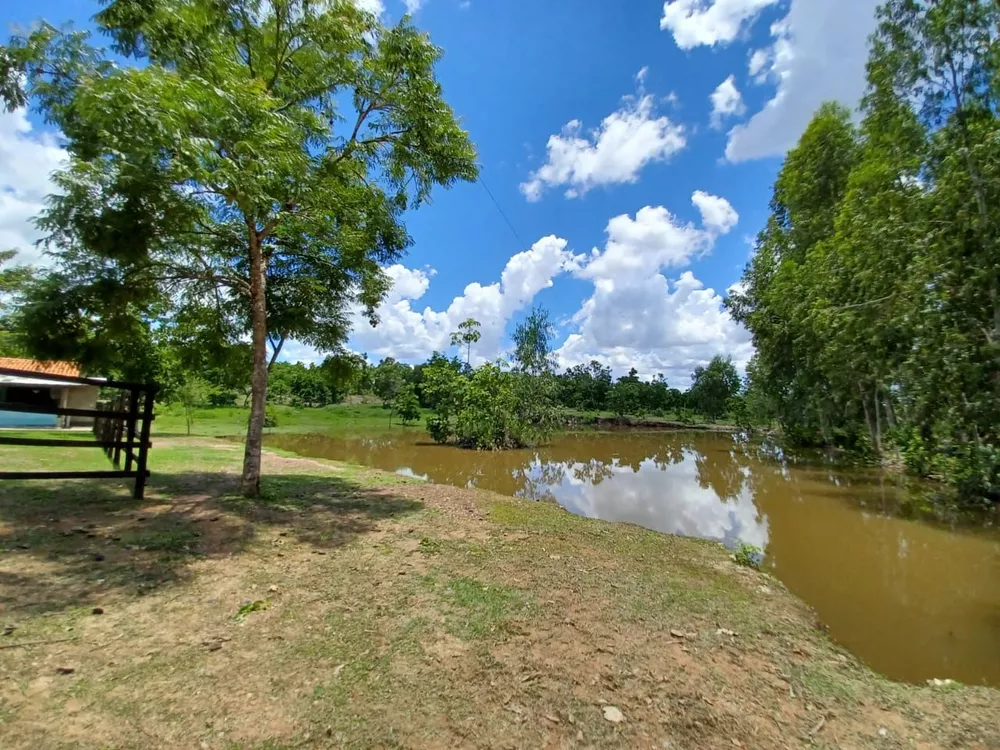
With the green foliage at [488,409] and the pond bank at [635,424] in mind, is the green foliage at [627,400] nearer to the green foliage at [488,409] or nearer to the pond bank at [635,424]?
the pond bank at [635,424]

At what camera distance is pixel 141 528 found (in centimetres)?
542

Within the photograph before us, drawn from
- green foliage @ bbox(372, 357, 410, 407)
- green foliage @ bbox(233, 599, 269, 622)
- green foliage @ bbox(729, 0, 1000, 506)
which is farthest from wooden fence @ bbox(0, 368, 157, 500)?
green foliage @ bbox(372, 357, 410, 407)

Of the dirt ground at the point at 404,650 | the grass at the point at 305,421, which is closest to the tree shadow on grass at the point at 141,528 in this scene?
the dirt ground at the point at 404,650

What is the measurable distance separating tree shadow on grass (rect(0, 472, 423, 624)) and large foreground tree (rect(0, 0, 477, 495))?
1049 millimetres

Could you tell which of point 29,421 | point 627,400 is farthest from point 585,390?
point 29,421

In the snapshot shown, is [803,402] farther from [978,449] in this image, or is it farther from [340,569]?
[340,569]

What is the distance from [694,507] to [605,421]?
138 feet

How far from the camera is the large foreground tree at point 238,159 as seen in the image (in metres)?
4.93

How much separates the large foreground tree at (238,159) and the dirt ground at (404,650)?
317 cm

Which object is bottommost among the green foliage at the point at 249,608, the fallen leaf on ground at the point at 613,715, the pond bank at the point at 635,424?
the fallen leaf on ground at the point at 613,715

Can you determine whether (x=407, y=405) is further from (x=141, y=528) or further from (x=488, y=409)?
(x=141, y=528)

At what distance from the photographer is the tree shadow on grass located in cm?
383

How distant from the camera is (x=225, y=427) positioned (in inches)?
1222

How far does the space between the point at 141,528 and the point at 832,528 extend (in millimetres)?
11457
